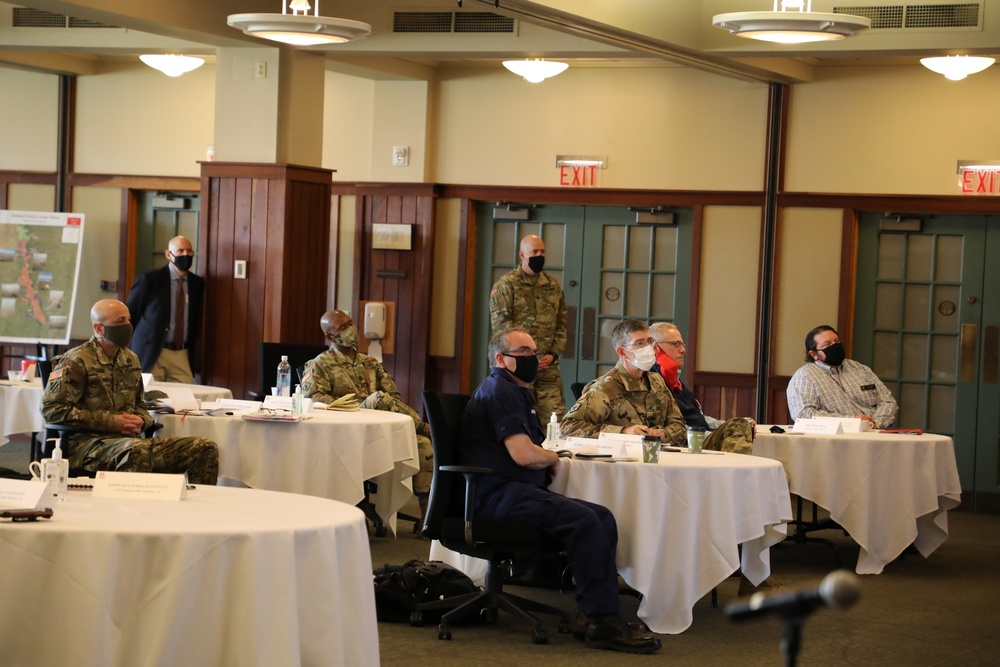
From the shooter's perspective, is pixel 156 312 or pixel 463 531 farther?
pixel 156 312

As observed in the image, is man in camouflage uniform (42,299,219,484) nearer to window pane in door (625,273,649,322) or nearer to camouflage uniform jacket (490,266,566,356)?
camouflage uniform jacket (490,266,566,356)

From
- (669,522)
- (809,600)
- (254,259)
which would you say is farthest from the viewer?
(254,259)

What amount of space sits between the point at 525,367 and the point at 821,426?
2446 millimetres

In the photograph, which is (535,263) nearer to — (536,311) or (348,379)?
(536,311)

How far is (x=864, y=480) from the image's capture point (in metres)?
7.00

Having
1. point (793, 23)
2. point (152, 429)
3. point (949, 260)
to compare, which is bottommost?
point (152, 429)

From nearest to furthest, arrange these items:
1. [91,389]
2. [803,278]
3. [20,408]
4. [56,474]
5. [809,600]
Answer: [809,600]
[56,474]
[91,389]
[20,408]
[803,278]

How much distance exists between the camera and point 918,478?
23.6 ft

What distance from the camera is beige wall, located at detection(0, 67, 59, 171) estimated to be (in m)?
11.6

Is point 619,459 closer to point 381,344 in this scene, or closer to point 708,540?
point 708,540

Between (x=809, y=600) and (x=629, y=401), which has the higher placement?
(x=809, y=600)

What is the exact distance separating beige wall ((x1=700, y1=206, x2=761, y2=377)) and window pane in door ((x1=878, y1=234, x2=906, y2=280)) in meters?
0.92

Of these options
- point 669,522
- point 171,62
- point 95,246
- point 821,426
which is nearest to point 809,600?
point 669,522

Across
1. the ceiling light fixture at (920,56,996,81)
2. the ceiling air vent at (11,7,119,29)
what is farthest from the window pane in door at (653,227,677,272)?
the ceiling air vent at (11,7,119,29)
